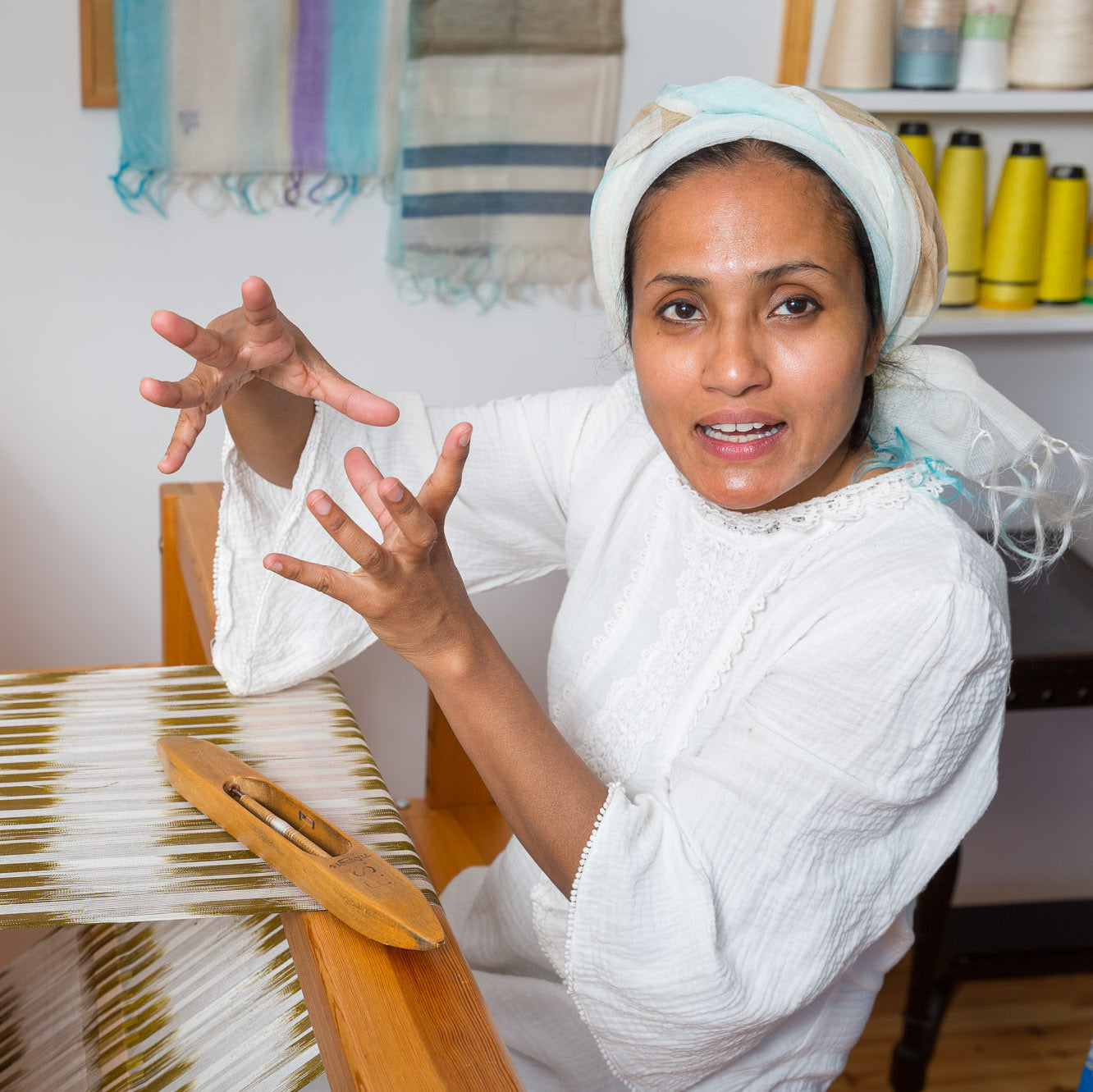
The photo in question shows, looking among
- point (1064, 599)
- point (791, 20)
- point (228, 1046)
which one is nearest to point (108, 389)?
point (791, 20)

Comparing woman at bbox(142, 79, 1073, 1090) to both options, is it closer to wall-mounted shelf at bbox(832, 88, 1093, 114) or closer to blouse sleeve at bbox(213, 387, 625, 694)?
blouse sleeve at bbox(213, 387, 625, 694)

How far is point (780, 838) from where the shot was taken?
883mm

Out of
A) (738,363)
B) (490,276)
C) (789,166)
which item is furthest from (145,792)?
(490,276)

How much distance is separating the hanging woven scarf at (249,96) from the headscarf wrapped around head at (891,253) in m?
1.00

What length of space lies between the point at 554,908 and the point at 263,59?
4.67 feet

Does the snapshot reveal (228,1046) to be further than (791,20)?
No

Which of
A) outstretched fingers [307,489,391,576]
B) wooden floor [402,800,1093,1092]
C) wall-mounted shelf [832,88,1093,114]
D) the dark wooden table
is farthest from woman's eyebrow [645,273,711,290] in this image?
wooden floor [402,800,1093,1092]

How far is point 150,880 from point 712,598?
0.51 meters

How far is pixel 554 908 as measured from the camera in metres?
0.99

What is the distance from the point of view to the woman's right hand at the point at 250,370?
950mm

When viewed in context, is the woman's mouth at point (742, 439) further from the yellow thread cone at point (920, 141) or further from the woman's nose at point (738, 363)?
the yellow thread cone at point (920, 141)

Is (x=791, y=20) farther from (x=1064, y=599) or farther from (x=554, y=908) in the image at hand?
(x=554, y=908)

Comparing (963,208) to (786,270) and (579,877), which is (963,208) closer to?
(786,270)

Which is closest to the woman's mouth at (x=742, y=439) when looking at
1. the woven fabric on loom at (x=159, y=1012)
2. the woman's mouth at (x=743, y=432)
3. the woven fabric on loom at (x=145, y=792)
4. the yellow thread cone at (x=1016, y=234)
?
the woman's mouth at (x=743, y=432)
